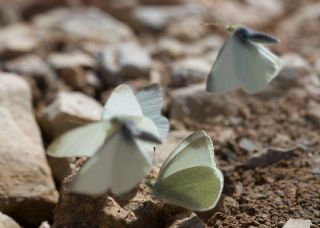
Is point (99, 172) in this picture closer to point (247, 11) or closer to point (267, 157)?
point (267, 157)

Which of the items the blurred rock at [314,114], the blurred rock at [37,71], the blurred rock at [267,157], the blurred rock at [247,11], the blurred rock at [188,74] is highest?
the blurred rock at [267,157]

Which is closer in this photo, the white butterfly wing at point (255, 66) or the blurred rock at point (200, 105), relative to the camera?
the white butterfly wing at point (255, 66)

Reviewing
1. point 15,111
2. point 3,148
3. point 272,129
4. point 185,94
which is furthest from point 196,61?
point 3,148

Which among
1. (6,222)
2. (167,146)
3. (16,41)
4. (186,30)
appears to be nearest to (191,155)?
(167,146)

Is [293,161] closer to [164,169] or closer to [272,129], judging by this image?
[272,129]

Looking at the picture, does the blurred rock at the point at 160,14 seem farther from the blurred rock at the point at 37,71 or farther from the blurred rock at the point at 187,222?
the blurred rock at the point at 187,222

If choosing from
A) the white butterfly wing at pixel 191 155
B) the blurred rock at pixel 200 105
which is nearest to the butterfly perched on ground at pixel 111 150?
the white butterfly wing at pixel 191 155
